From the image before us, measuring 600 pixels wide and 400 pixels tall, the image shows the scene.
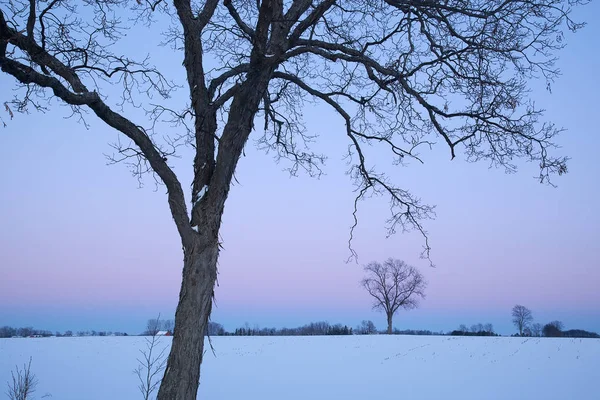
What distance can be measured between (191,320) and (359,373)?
1407 centimetres

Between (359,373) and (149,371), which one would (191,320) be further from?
(359,373)

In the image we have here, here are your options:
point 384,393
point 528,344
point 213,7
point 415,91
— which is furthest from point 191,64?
point 528,344

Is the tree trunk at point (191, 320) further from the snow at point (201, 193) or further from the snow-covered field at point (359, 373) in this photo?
the snow-covered field at point (359, 373)

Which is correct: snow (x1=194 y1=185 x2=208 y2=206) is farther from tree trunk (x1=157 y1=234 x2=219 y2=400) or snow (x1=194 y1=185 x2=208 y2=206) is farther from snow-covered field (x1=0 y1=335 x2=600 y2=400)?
snow-covered field (x1=0 y1=335 x2=600 y2=400)

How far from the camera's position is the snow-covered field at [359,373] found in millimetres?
13742

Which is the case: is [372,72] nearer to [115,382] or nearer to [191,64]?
[191,64]

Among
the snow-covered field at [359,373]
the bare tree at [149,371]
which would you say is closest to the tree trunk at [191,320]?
the bare tree at [149,371]

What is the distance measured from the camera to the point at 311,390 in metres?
14.5

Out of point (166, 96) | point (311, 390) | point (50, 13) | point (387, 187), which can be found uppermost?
point (50, 13)

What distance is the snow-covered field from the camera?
1374cm

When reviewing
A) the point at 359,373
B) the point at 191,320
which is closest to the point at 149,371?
the point at 191,320

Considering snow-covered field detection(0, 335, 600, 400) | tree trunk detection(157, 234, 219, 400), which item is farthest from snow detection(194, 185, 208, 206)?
snow-covered field detection(0, 335, 600, 400)

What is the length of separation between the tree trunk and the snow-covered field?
9014 mm

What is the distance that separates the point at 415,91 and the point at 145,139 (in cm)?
335
